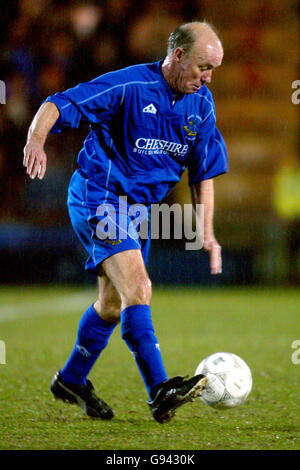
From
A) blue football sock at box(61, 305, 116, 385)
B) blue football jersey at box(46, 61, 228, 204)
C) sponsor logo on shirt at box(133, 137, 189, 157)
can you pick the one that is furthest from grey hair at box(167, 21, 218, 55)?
blue football sock at box(61, 305, 116, 385)

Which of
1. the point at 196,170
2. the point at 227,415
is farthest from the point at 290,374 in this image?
the point at 196,170

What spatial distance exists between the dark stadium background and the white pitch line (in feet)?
→ 4.73

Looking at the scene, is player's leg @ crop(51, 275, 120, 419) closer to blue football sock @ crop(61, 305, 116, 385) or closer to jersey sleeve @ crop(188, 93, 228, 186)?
blue football sock @ crop(61, 305, 116, 385)

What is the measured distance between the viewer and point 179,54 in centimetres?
326

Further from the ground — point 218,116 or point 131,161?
point 218,116

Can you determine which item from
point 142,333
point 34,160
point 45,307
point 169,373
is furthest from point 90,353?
point 45,307

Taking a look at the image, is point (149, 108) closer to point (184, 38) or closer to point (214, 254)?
point (184, 38)

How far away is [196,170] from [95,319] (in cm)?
85

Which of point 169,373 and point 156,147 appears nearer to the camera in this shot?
point 156,147

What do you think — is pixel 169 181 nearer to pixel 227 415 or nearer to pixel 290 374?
pixel 227 415

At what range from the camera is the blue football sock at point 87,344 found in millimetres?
3484

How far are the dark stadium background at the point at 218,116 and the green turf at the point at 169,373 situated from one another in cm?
128

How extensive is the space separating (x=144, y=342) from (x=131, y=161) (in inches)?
32.3

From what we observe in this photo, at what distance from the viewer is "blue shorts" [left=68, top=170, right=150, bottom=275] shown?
10.5ft
